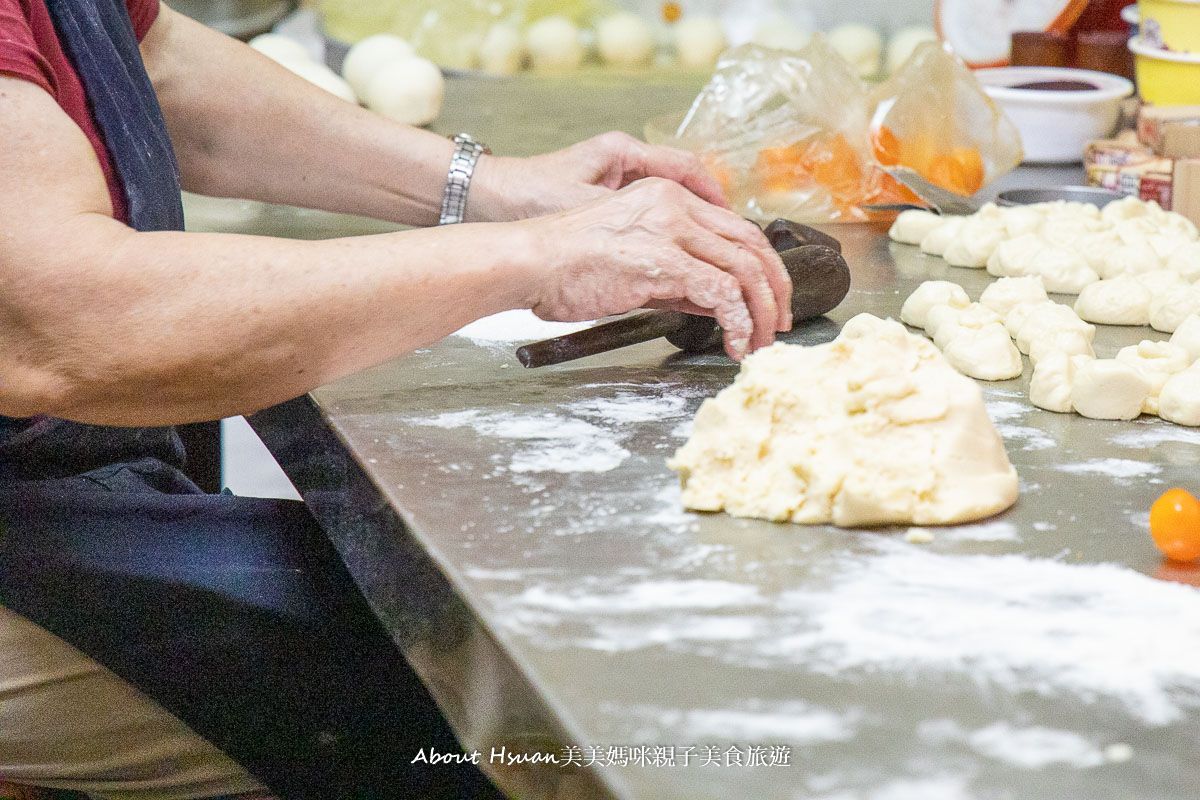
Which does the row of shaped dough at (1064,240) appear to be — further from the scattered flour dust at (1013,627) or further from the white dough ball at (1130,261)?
the scattered flour dust at (1013,627)

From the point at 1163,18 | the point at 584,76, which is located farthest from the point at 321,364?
the point at 584,76

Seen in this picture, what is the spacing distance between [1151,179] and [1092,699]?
1.79 meters

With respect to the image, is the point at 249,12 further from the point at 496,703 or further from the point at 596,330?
the point at 496,703

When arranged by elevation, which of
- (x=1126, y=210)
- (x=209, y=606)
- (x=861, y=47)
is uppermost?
(x=861, y=47)

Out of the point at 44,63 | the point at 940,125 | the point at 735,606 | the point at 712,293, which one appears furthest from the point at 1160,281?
the point at 44,63

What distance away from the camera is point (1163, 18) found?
2.66 meters

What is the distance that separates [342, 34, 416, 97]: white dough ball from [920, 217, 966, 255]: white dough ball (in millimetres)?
1648

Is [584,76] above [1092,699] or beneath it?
above

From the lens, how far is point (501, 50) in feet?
12.1

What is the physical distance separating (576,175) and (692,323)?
1.52 ft

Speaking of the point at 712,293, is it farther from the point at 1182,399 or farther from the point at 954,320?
the point at 1182,399

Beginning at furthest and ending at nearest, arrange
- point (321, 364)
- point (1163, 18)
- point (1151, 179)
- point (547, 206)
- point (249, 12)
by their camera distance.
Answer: point (249, 12), point (1163, 18), point (1151, 179), point (547, 206), point (321, 364)

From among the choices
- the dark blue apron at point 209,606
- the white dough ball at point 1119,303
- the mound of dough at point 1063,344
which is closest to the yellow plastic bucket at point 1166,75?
the white dough ball at point 1119,303

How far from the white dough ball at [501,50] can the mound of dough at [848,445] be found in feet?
9.16
